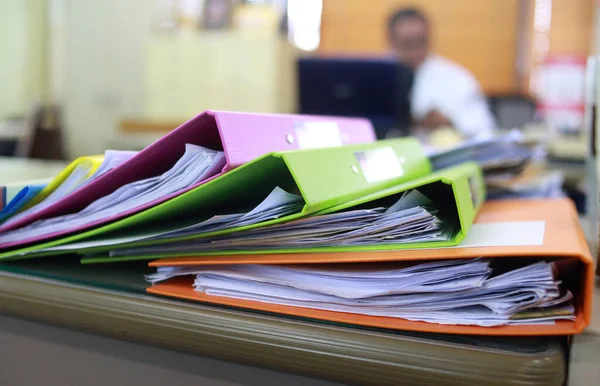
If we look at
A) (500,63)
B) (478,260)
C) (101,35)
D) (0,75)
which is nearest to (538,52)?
(500,63)

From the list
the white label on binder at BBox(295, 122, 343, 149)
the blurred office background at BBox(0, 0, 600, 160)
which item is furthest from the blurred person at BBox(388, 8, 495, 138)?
the white label on binder at BBox(295, 122, 343, 149)

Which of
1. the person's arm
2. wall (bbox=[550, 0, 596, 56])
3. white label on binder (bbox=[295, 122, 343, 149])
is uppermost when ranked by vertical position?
wall (bbox=[550, 0, 596, 56])

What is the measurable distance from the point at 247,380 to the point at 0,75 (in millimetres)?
4901

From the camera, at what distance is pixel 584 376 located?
38 cm

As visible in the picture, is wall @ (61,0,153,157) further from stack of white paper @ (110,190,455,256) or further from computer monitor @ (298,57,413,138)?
stack of white paper @ (110,190,455,256)

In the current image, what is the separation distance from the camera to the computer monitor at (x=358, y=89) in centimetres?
257

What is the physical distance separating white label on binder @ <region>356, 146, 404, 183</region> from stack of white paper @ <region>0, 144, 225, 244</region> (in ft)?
0.49

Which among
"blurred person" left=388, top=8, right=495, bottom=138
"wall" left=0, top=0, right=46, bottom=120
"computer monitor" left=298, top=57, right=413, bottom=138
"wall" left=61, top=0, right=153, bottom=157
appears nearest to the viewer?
"computer monitor" left=298, top=57, right=413, bottom=138

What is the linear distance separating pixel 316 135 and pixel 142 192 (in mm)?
206

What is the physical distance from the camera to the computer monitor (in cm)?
257

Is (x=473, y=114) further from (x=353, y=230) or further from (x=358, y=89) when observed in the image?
(x=353, y=230)

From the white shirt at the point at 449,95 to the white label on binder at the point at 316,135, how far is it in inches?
145

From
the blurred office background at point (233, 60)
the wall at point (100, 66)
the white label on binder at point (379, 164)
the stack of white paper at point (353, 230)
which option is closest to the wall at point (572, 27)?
the blurred office background at point (233, 60)

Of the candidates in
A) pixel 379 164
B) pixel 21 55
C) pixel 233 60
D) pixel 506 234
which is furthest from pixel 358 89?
pixel 21 55
